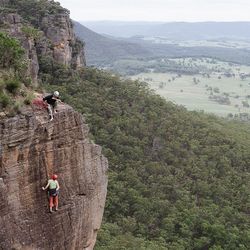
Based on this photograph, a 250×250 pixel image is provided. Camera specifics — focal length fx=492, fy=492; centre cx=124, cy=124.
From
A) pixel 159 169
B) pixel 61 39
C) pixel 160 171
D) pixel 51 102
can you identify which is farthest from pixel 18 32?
pixel 51 102

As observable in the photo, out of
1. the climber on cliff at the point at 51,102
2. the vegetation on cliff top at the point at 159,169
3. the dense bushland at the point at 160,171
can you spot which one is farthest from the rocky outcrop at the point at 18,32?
the climber on cliff at the point at 51,102

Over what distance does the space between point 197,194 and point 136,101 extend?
13821 mm

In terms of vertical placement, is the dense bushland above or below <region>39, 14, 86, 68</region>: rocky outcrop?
below

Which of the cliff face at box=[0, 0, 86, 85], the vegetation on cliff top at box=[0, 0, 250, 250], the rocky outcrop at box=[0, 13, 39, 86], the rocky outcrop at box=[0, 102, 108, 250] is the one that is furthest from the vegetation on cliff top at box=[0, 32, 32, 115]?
the rocky outcrop at box=[0, 13, 39, 86]

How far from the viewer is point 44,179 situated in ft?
47.1

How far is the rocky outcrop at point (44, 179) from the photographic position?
1341 centimetres

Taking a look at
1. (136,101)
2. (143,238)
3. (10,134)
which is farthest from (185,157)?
(10,134)

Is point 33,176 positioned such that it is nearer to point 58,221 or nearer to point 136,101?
point 58,221

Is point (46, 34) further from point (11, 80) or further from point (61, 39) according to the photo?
point (11, 80)

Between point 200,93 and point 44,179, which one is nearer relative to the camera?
point 44,179

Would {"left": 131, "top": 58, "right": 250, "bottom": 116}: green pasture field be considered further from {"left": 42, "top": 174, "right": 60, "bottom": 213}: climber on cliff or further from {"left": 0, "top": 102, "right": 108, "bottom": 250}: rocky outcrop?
{"left": 42, "top": 174, "right": 60, "bottom": 213}: climber on cliff

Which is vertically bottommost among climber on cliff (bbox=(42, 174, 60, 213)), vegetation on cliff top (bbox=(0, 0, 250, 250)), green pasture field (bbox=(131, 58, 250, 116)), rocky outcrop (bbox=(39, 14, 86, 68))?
green pasture field (bbox=(131, 58, 250, 116))

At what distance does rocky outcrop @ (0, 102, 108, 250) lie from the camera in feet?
44.0

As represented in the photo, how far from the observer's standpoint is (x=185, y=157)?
49406 millimetres
